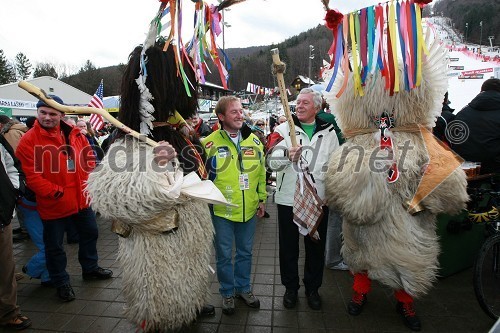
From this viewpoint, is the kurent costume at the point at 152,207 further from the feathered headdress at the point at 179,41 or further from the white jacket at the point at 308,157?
the white jacket at the point at 308,157

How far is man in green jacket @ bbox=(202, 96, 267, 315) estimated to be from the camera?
9.33ft

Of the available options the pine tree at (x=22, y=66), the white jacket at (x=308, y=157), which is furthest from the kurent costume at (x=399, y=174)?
the pine tree at (x=22, y=66)

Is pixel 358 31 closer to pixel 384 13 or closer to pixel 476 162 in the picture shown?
pixel 384 13

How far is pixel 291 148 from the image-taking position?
2.71 m

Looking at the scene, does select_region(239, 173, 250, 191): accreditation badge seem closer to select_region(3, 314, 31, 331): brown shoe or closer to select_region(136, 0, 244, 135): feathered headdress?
select_region(136, 0, 244, 135): feathered headdress

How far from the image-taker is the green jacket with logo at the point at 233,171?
2.84 metres

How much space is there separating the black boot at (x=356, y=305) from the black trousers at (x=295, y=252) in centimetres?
34

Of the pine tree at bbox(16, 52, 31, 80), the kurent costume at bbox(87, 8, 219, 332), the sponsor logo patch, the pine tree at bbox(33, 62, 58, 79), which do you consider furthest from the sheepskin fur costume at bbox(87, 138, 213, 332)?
the pine tree at bbox(16, 52, 31, 80)

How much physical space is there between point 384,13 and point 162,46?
1.69 meters

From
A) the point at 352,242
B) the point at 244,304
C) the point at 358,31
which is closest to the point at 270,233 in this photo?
the point at 244,304


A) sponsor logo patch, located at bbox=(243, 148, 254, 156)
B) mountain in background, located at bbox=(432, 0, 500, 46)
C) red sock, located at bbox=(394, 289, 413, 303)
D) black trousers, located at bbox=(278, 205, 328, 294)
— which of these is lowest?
red sock, located at bbox=(394, 289, 413, 303)

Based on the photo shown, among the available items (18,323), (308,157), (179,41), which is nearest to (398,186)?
(308,157)

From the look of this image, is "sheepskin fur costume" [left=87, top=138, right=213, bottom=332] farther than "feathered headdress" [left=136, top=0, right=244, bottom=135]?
No

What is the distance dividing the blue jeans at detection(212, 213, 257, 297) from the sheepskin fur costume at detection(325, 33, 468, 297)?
89 cm
